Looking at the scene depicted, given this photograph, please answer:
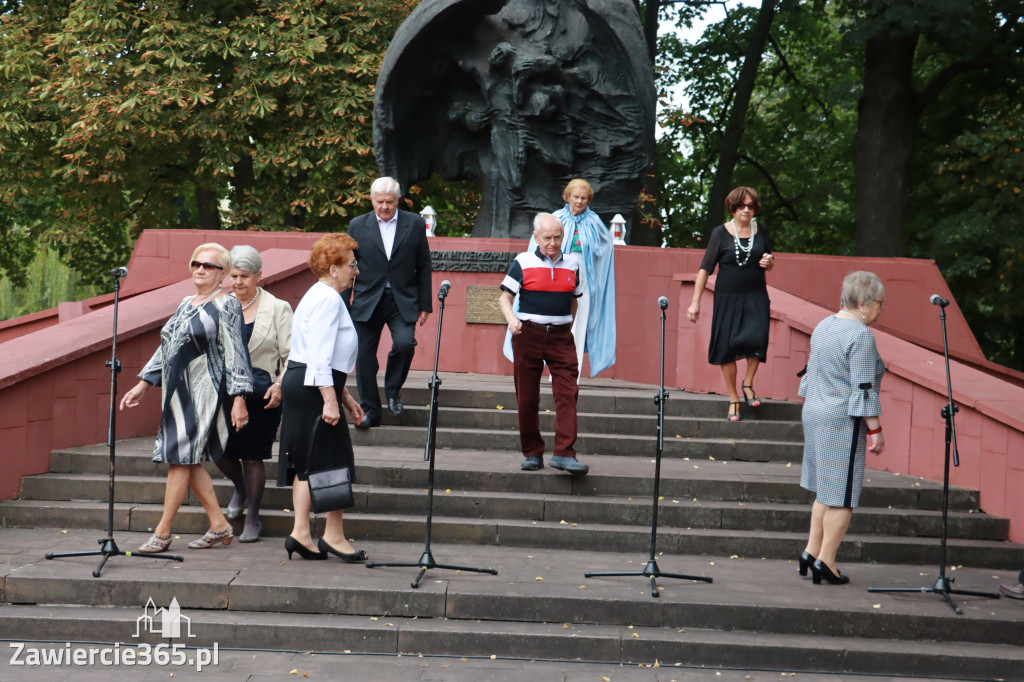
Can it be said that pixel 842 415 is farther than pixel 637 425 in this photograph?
No

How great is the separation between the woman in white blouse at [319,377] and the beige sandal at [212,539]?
0.49m

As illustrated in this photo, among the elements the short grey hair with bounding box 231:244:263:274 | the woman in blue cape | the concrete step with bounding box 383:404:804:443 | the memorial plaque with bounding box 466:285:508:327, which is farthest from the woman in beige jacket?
the memorial plaque with bounding box 466:285:508:327

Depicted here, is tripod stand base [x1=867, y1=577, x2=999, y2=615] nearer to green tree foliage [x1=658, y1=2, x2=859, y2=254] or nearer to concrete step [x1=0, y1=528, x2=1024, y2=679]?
concrete step [x1=0, y1=528, x2=1024, y2=679]

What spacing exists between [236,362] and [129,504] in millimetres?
1648

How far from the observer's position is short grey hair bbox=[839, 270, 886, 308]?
6195 millimetres

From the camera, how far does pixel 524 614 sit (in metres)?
5.79

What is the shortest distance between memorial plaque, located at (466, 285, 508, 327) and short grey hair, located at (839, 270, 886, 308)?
5370 mm

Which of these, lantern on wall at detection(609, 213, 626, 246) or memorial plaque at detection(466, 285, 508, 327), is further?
lantern on wall at detection(609, 213, 626, 246)

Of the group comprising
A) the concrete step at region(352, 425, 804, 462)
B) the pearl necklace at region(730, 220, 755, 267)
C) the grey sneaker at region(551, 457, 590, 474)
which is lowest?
the grey sneaker at region(551, 457, 590, 474)

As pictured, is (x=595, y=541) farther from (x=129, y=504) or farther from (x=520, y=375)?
(x=129, y=504)

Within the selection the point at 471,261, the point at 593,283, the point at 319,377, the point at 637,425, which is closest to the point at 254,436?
the point at 319,377

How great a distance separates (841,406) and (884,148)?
40.8 ft

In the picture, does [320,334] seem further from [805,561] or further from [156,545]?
[805,561]

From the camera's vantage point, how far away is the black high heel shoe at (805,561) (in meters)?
6.30
